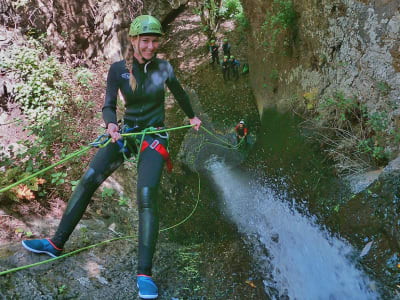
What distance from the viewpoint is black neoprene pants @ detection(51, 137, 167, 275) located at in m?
2.58

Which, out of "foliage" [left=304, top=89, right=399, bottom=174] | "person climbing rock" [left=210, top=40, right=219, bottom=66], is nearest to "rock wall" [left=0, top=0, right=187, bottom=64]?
"person climbing rock" [left=210, top=40, right=219, bottom=66]

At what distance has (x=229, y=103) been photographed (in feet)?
27.2

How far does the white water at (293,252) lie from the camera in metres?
3.09

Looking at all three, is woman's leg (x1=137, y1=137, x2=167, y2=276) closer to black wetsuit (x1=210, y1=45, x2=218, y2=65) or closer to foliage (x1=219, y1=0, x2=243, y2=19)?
black wetsuit (x1=210, y1=45, x2=218, y2=65)

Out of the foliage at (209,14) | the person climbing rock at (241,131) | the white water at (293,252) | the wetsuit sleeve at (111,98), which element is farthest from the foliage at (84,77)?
the foliage at (209,14)

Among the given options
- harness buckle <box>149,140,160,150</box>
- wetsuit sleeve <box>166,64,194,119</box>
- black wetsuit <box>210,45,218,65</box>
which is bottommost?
black wetsuit <box>210,45,218,65</box>

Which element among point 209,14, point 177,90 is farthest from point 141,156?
point 209,14

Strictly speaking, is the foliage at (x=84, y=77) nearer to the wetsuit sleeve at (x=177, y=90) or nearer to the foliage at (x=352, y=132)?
the wetsuit sleeve at (x=177, y=90)

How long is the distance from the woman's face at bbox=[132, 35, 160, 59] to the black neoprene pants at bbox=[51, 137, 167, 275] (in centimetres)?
75

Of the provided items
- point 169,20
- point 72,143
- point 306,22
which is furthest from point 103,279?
point 169,20

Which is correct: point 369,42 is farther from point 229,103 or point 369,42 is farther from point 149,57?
point 229,103

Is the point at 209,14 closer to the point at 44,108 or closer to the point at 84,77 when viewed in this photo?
A: the point at 84,77

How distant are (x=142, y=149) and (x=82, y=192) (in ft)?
2.11

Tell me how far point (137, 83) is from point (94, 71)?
17.6ft
